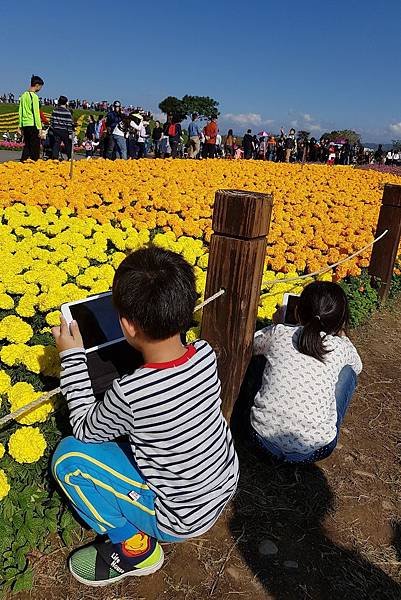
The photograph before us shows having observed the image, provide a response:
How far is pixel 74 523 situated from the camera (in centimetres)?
240

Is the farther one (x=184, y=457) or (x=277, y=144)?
(x=277, y=144)

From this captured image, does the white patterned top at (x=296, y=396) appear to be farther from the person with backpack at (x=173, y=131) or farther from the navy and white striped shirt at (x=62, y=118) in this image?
the person with backpack at (x=173, y=131)

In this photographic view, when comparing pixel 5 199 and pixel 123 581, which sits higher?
pixel 5 199

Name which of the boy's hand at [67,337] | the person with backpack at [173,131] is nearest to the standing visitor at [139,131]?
the person with backpack at [173,131]

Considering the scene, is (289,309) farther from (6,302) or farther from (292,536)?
(6,302)

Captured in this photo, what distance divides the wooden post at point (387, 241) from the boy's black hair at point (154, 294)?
→ 4135 millimetres

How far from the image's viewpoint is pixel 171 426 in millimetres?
1931

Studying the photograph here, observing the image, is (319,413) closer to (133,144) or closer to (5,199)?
(5,199)

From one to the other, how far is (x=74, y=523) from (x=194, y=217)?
4.04 metres

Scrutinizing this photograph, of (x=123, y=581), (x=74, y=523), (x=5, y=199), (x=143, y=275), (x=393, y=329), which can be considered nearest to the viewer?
(x=143, y=275)

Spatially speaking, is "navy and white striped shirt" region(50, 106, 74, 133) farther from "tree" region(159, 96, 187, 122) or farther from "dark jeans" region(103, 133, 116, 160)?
"tree" region(159, 96, 187, 122)

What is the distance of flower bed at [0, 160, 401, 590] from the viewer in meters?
2.39

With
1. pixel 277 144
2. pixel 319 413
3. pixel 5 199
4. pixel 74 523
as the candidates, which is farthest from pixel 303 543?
pixel 277 144

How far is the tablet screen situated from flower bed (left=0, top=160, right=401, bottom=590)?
1.33 ft
